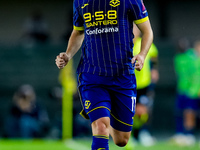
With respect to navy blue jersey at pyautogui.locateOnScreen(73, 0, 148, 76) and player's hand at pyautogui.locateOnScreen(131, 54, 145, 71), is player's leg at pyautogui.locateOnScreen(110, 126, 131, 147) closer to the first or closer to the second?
navy blue jersey at pyautogui.locateOnScreen(73, 0, 148, 76)

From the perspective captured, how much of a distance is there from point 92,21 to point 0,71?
8.95m

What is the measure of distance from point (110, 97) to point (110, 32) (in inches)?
27.3

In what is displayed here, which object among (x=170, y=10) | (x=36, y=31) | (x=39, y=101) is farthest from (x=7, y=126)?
(x=170, y=10)

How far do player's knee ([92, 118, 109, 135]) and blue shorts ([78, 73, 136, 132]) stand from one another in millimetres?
50

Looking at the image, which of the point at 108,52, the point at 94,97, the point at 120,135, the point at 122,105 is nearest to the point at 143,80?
the point at 120,135

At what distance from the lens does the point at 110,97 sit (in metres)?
6.04

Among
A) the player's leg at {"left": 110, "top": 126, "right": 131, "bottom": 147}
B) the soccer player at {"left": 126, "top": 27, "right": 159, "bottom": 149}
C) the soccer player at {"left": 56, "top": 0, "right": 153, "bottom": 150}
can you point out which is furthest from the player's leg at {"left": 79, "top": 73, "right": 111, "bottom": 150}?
the soccer player at {"left": 126, "top": 27, "right": 159, "bottom": 149}

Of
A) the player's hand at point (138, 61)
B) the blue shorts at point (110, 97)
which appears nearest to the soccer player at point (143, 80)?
the blue shorts at point (110, 97)

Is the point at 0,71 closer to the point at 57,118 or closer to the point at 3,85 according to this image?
the point at 3,85

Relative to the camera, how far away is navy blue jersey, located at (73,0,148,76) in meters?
5.87

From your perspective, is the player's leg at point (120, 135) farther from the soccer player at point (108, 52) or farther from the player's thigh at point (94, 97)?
the player's thigh at point (94, 97)

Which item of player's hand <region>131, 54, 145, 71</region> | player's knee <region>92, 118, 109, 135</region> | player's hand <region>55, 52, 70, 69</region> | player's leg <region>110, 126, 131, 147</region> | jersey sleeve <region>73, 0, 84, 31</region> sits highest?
jersey sleeve <region>73, 0, 84, 31</region>

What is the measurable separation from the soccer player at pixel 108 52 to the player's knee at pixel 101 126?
0.20 feet

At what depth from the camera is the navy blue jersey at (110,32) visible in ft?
19.3
